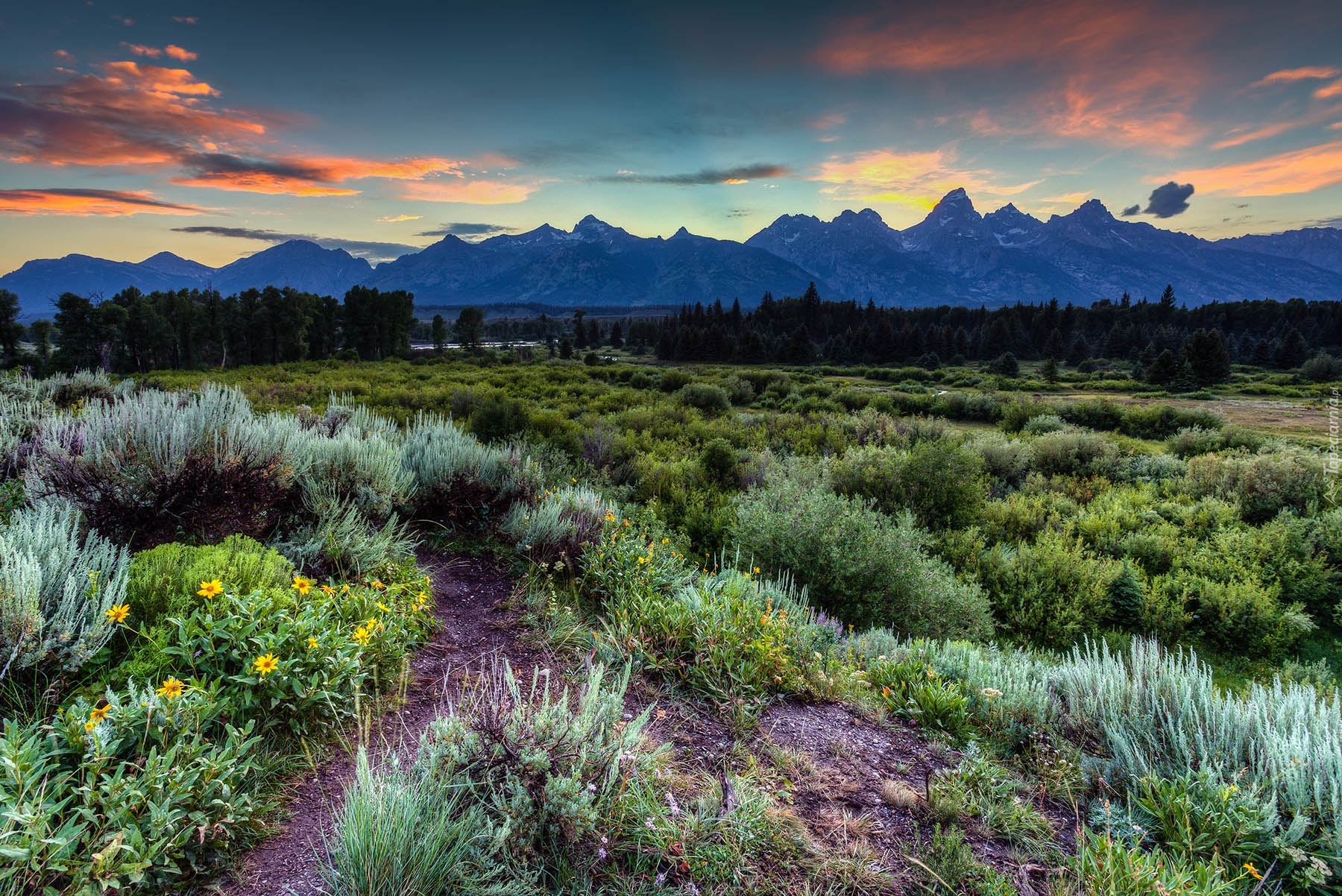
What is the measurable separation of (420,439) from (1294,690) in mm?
7967

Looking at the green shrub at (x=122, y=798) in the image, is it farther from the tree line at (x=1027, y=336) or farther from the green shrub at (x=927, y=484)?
the tree line at (x=1027, y=336)

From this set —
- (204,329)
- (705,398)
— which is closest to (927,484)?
(705,398)

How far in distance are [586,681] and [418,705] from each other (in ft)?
3.20

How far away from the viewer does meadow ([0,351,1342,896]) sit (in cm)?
223

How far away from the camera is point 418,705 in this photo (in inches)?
131

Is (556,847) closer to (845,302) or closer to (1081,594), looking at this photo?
(1081,594)

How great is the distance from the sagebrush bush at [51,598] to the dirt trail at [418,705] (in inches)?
49.4

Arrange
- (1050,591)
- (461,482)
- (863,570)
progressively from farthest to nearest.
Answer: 1. (1050,591)
2. (863,570)
3. (461,482)

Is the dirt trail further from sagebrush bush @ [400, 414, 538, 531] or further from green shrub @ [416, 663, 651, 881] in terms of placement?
sagebrush bush @ [400, 414, 538, 531]

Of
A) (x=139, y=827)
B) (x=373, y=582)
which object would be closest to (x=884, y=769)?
(x=139, y=827)

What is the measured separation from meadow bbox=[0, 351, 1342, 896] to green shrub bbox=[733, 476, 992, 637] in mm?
40

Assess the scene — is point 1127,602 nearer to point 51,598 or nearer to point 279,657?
point 279,657

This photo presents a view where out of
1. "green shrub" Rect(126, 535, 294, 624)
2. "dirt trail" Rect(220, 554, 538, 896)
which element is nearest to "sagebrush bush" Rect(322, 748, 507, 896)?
"dirt trail" Rect(220, 554, 538, 896)

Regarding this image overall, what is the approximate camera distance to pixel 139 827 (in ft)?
6.63
